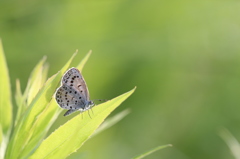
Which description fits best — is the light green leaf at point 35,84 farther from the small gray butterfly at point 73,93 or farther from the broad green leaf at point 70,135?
the broad green leaf at point 70,135

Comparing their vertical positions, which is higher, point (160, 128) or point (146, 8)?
point (146, 8)

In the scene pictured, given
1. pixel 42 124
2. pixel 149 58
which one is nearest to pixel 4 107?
pixel 42 124

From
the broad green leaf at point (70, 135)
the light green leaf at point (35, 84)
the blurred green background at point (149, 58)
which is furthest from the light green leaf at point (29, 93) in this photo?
the blurred green background at point (149, 58)

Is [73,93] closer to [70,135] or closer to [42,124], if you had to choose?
[42,124]

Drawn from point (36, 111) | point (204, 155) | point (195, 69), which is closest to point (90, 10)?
point (195, 69)

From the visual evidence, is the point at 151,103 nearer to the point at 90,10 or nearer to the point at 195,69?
the point at 195,69

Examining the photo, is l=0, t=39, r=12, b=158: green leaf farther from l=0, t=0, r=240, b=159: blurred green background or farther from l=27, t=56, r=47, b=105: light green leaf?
l=0, t=0, r=240, b=159: blurred green background

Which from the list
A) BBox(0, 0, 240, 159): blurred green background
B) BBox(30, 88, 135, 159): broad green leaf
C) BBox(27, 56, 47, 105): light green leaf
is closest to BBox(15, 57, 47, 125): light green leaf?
BBox(27, 56, 47, 105): light green leaf
